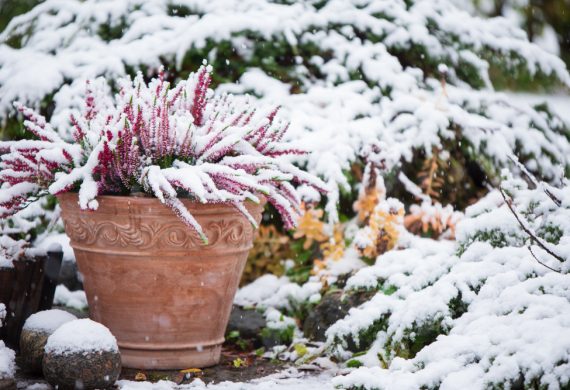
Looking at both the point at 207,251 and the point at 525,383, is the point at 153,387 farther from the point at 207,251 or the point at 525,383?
the point at 525,383

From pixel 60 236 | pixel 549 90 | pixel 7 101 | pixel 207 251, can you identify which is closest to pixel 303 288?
pixel 207 251

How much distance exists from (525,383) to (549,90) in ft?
11.6

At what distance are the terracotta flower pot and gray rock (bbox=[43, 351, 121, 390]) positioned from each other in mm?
345

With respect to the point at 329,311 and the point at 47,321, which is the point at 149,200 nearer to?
the point at 47,321

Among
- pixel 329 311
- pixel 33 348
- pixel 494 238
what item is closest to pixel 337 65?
pixel 329 311

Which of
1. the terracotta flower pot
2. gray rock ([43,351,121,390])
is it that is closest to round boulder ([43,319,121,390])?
gray rock ([43,351,121,390])

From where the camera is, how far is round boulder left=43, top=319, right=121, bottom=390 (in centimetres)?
233

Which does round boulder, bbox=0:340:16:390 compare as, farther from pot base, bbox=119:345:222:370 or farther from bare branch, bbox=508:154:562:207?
bare branch, bbox=508:154:562:207

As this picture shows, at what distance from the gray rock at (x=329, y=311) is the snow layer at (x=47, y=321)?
1.08 meters

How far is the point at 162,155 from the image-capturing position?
262cm

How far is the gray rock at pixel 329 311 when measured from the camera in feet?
10.1

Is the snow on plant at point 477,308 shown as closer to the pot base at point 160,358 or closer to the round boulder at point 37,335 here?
the pot base at point 160,358

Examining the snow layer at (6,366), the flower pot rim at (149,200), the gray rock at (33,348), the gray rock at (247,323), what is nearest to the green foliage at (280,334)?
the gray rock at (247,323)

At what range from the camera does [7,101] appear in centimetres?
401
